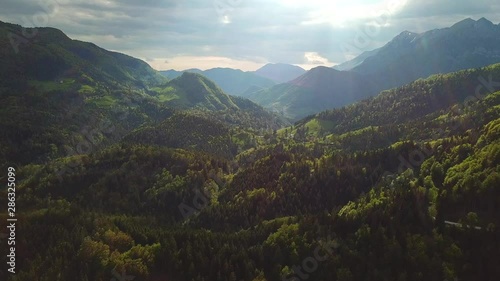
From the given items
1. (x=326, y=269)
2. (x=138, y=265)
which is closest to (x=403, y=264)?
(x=326, y=269)

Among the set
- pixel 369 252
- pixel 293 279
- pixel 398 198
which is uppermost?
pixel 398 198

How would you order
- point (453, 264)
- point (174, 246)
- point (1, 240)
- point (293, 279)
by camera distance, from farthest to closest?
point (1, 240) → point (174, 246) → point (293, 279) → point (453, 264)

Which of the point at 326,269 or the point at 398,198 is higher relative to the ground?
the point at 398,198

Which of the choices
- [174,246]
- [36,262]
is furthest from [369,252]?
[36,262]

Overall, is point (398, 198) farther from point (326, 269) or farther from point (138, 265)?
point (138, 265)

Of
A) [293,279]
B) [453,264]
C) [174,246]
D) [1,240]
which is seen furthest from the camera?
[1,240]

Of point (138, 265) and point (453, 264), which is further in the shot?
point (138, 265)

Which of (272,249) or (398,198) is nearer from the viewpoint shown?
(272,249)

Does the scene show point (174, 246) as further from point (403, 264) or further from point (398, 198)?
point (398, 198)

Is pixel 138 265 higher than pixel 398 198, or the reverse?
pixel 398 198
